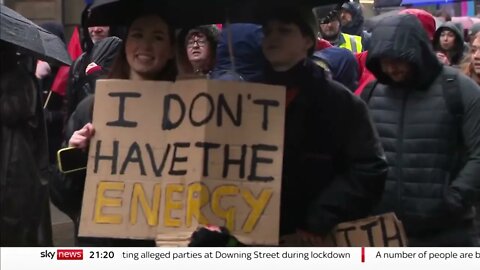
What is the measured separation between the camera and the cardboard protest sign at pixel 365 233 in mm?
3109

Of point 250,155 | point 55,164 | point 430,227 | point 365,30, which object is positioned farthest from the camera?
point 365,30

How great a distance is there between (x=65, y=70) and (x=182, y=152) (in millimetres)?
658

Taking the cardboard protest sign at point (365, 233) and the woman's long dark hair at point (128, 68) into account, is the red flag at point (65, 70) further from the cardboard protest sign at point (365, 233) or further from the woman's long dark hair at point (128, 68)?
the cardboard protest sign at point (365, 233)

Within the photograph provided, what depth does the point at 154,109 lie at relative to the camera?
2.93 meters

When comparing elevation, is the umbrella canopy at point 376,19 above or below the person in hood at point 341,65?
above

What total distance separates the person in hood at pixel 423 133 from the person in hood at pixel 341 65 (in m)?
0.08

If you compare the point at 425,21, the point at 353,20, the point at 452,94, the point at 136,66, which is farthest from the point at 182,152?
the point at 353,20

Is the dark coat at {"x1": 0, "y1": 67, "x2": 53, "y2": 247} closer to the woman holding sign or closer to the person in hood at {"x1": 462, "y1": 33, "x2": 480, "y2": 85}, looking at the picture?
the woman holding sign

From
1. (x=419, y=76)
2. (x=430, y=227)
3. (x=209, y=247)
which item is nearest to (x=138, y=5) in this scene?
(x=209, y=247)

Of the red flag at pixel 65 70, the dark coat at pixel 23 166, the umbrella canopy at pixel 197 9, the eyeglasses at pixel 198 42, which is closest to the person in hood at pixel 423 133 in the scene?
the umbrella canopy at pixel 197 9

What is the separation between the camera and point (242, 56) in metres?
3.05

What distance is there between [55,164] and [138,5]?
560 mm

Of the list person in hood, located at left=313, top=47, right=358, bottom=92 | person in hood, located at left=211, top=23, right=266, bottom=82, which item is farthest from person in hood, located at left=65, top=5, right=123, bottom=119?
person in hood, located at left=313, top=47, right=358, bottom=92
